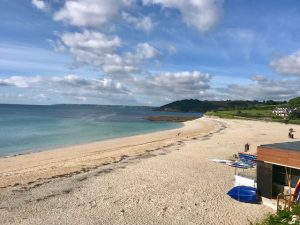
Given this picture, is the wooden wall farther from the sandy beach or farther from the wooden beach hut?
the sandy beach

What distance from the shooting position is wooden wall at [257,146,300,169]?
13.2 metres

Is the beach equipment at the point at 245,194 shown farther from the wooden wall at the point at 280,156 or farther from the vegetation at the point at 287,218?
the vegetation at the point at 287,218

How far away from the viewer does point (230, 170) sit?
67.7ft

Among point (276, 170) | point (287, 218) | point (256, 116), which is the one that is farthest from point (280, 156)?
point (256, 116)

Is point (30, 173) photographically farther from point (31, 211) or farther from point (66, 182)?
point (31, 211)

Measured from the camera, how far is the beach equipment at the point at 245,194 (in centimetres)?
1418

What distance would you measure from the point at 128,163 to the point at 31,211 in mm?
10534

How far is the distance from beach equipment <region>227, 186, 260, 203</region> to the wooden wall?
1529mm

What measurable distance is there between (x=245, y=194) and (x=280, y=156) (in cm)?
231

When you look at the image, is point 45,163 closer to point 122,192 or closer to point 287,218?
point 122,192

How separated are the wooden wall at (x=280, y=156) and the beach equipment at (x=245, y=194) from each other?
153 centimetres

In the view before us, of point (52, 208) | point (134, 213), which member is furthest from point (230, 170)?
point (52, 208)

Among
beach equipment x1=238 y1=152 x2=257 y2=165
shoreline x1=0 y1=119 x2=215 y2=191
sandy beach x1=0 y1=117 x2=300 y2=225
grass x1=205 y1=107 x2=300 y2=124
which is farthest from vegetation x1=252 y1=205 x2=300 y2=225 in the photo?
grass x1=205 y1=107 x2=300 y2=124

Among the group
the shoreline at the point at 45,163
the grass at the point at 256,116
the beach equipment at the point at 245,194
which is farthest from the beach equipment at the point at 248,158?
the grass at the point at 256,116
